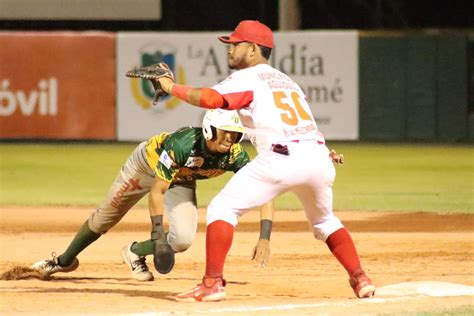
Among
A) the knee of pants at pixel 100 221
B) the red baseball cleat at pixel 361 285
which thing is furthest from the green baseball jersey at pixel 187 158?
the red baseball cleat at pixel 361 285

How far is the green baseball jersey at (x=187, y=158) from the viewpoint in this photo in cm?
783

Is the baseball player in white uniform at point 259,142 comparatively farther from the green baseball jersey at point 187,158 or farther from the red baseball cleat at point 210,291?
the green baseball jersey at point 187,158

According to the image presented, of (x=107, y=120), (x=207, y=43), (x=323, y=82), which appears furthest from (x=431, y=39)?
(x=107, y=120)

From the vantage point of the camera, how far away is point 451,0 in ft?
101

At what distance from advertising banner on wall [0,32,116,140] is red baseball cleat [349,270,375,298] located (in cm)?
1558

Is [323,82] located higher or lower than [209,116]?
lower

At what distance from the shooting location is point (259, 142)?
7.24 m

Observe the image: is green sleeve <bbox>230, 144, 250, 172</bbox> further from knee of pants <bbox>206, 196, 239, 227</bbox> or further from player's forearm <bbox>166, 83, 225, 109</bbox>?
player's forearm <bbox>166, 83, 225, 109</bbox>

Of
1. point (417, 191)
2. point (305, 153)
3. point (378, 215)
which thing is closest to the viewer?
point (305, 153)

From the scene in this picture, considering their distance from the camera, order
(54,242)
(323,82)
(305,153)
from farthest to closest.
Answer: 1. (323,82)
2. (54,242)
3. (305,153)

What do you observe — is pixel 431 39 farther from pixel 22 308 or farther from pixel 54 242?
pixel 22 308

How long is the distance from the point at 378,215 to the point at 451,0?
60.5ft

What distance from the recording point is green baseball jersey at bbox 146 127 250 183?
25.7 feet

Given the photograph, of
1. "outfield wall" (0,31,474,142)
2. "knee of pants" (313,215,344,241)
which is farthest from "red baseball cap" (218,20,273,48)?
"outfield wall" (0,31,474,142)
